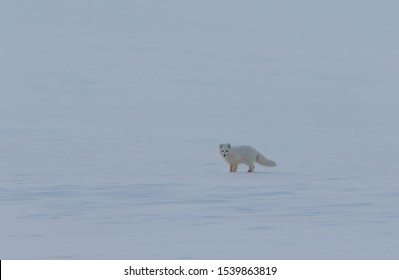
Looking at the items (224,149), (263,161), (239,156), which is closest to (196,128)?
(263,161)

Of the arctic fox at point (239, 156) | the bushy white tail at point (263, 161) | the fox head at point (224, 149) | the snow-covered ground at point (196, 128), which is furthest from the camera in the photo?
the bushy white tail at point (263, 161)

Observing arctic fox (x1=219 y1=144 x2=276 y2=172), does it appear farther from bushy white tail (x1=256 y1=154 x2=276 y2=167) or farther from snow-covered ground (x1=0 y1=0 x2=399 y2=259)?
snow-covered ground (x1=0 y1=0 x2=399 y2=259)

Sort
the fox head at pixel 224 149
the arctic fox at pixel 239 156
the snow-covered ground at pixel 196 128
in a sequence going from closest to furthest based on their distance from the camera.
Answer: the snow-covered ground at pixel 196 128 < the fox head at pixel 224 149 < the arctic fox at pixel 239 156

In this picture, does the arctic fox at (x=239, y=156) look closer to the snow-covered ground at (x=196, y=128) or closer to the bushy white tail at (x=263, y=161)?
the bushy white tail at (x=263, y=161)

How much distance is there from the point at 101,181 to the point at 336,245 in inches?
199

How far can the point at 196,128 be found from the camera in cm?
2420

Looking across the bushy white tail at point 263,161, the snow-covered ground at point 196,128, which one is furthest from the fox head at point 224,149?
the bushy white tail at point 263,161

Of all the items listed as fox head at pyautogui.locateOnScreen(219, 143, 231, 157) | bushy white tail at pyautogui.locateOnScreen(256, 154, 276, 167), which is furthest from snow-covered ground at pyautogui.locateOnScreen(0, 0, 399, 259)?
fox head at pyautogui.locateOnScreen(219, 143, 231, 157)

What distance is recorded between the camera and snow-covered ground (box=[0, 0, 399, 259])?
25.6 ft

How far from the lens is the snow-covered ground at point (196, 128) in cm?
780

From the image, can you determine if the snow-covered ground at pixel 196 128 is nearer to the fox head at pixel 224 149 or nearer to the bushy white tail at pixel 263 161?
the bushy white tail at pixel 263 161

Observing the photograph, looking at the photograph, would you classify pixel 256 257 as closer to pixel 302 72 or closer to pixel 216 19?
pixel 302 72

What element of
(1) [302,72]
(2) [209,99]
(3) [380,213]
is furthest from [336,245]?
(1) [302,72]

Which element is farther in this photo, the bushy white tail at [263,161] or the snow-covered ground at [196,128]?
the bushy white tail at [263,161]
